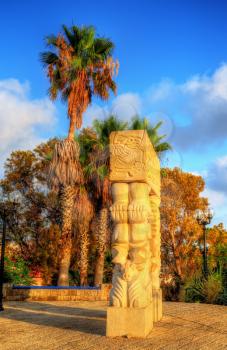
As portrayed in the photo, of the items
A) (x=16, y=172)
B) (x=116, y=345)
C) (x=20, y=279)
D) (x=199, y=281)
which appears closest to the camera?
(x=116, y=345)

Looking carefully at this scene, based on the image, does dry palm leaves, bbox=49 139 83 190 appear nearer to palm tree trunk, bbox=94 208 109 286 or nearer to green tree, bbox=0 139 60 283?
palm tree trunk, bbox=94 208 109 286

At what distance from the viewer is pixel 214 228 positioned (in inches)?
1094

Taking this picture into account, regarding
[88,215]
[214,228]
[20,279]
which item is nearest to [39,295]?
[20,279]

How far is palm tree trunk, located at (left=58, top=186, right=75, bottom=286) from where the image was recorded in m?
14.6

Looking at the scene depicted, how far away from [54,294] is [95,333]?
7234mm

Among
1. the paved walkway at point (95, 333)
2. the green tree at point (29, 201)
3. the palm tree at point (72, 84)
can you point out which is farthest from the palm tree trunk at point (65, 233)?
the paved walkway at point (95, 333)

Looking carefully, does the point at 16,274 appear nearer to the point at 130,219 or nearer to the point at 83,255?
the point at 83,255

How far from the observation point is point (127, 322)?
18.2ft

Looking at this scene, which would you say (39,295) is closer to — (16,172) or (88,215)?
(88,215)

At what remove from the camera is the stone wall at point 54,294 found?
1241 centimetres

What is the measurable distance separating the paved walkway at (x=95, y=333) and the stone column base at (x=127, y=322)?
0.14 metres

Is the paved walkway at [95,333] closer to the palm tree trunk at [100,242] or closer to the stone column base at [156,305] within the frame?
the stone column base at [156,305]

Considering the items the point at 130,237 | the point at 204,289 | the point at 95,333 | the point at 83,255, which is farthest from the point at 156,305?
the point at 83,255

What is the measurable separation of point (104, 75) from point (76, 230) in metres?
7.38
